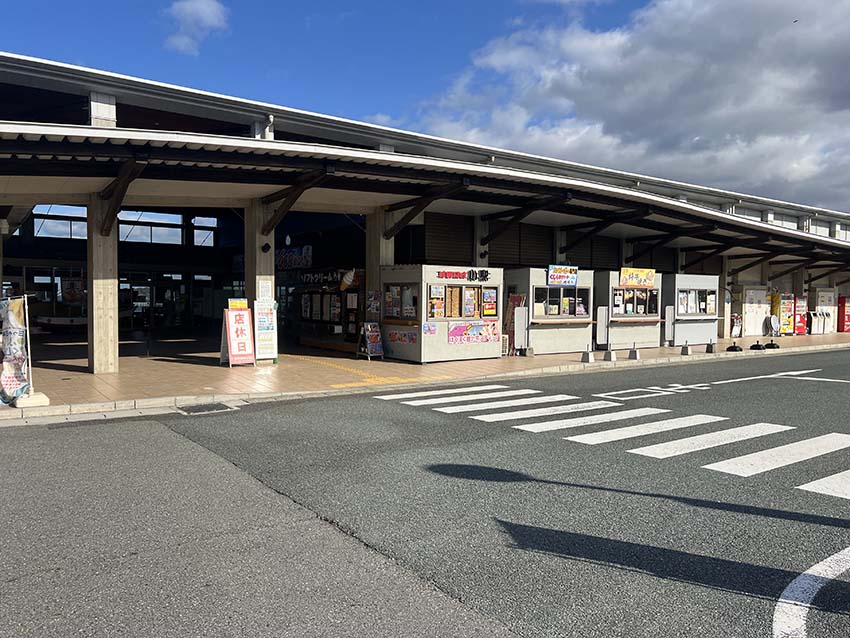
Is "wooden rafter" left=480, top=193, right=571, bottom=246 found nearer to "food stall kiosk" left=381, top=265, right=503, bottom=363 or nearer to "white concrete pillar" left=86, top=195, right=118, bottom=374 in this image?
"food stall kiosk" left=381, top=265, right=503, bottom=363

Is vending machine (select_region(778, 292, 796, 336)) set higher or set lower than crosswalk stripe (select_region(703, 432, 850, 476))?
higher

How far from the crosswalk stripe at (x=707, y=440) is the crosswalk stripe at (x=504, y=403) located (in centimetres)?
313

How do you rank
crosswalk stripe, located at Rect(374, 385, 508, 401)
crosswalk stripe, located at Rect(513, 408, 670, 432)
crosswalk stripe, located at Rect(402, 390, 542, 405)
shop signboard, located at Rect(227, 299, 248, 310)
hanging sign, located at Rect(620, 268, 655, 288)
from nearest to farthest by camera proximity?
crosswalk stripe, located at Rect(513, 408, 670, 432) → crosswalk stripe, located at Rect(402, 390, 542, 405) → crosswalk stripe, located at Rect(374, 385, 508, 401) → shop signboard, located at Rect(227, 299, 248, 310) → hanging sign, located at Rect(620, 268, 655, 288)

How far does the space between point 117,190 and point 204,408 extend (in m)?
5.35

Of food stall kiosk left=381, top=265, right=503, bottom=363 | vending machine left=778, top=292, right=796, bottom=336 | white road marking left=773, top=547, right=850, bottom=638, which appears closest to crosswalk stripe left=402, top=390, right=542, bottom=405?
food stall kiosk left=381, top=265, right=503, bottom=363

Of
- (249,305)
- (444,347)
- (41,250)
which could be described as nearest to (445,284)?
(444,347)

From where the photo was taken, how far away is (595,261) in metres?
24.0

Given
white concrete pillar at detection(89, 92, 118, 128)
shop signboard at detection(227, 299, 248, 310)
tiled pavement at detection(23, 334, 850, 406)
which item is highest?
white concrete pillar at detection(89, 92, 118, 128)

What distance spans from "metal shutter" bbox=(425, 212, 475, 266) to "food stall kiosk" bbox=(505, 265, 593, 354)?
1.87 metres

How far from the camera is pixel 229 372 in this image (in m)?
14.0

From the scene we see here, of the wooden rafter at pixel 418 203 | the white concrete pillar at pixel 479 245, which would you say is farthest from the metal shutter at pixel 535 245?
the wooden rafter at pixel 418 203

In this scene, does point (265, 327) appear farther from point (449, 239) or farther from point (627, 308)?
point (627, 308)

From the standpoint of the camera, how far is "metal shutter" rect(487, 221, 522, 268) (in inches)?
818

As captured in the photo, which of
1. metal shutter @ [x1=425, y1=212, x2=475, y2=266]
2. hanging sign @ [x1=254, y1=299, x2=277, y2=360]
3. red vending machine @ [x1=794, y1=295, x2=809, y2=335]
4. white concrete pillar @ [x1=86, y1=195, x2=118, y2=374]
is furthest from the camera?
red vending machine @ [x1=794, y1=295, x2=809, y2=335]
